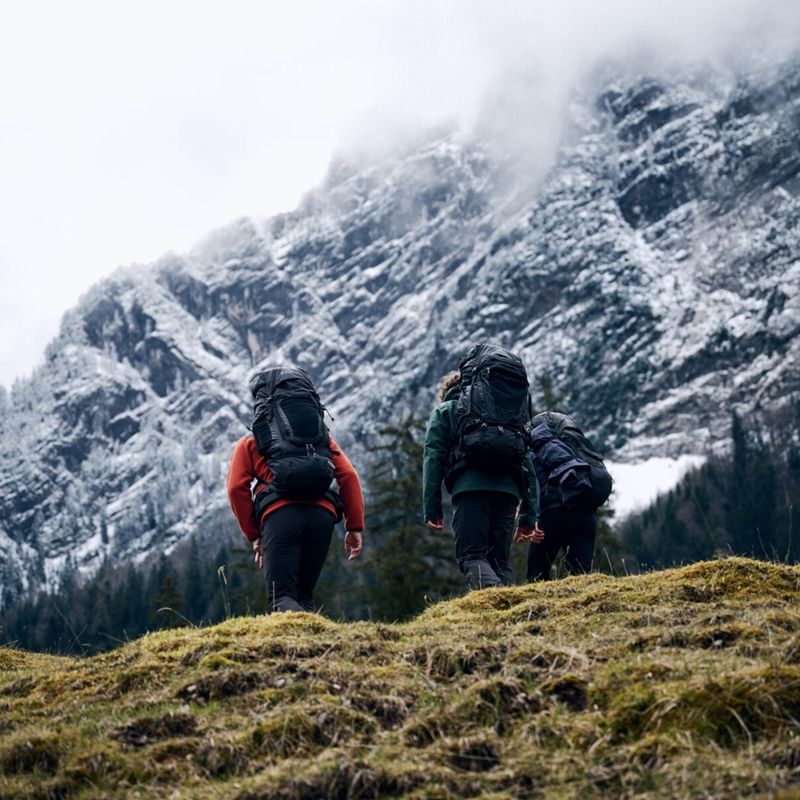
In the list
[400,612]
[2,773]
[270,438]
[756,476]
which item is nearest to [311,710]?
[2,773]

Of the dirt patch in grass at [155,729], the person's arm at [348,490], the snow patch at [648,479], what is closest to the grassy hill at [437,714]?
the dirt patch in grass at [155,729]

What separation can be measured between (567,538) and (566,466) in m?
0.73

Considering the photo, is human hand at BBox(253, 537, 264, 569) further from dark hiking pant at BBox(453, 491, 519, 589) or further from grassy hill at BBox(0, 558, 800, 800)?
grassy hill at BBox(0, 558, 800, 800)

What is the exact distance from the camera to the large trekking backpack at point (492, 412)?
928 centimetres

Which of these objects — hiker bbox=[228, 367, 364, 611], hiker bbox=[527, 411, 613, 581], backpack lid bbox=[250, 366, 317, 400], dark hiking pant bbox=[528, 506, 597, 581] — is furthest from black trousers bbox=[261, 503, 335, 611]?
dark hiking pant bbox=[528, 506, 597, 581]

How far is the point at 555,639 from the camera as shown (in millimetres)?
5754

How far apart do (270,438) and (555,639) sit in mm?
3349

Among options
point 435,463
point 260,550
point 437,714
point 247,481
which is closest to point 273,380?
point 247,481

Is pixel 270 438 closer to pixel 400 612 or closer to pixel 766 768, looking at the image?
pixel 766 768

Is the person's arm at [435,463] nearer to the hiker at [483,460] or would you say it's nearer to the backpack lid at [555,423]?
the hiker at [483,460]

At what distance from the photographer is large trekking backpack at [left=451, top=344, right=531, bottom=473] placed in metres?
9.28

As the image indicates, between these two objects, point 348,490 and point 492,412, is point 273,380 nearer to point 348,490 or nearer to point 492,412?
point 348,490

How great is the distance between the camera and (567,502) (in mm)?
10070

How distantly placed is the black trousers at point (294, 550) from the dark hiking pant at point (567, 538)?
262 centimetres
